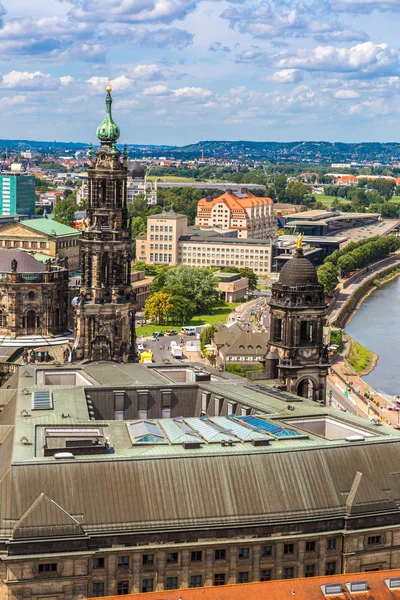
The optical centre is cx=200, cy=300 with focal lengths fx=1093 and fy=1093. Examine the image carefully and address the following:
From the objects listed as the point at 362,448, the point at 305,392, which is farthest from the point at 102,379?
the point at 362,448

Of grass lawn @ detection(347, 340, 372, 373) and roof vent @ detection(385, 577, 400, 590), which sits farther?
grass lawn @ detection(347, 340, 372, 373)

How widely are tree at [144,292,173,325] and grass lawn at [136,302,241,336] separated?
5.76 ft

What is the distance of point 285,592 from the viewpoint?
3859 centimetres

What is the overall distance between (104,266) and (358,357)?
6205cm

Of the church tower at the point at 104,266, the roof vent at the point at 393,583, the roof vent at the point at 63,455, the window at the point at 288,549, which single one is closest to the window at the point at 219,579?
the window at the point at 288,549

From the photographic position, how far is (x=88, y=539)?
4141 centimetres

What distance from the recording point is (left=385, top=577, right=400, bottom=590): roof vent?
128 ft

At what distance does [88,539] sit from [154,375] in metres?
25.2

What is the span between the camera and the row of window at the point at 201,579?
4200 cm

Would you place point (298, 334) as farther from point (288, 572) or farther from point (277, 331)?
point (288, 572)

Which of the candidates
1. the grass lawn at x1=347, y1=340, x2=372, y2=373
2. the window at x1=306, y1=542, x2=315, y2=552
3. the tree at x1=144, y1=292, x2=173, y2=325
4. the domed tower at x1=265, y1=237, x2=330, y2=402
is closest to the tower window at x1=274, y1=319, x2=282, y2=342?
the domed tower at x1=265, y1=237, x2=330, y2=402

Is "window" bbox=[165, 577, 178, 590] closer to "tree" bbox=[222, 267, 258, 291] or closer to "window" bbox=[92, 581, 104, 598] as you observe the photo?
"window" bbox=[92, 581, 104, 598]

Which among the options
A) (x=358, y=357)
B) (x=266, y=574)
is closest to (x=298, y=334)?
(x=266, y=574)

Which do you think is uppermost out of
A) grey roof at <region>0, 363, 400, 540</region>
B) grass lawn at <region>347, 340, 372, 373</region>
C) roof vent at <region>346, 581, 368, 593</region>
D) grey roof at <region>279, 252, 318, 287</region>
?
grey roof at <region>279, 252, 318, 287</region>
